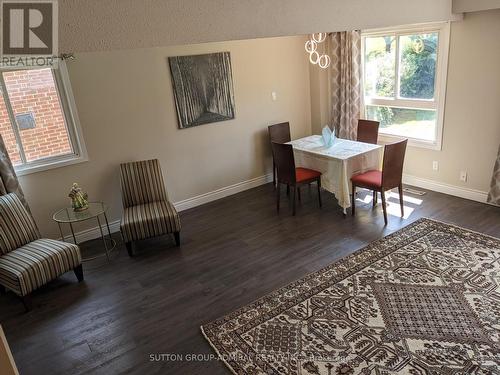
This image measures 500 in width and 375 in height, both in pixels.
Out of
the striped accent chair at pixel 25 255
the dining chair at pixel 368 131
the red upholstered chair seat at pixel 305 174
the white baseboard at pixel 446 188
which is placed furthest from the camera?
the dining chair at pixel 368 131

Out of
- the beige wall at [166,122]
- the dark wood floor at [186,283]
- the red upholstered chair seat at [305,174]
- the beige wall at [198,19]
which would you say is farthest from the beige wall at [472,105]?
the beige wall at [166,122]

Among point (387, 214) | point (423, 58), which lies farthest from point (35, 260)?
point (423, 58)

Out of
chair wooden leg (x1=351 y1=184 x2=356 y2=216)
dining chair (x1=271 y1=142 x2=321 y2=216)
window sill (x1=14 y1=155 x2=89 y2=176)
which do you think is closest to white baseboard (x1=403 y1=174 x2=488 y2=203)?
chair wooden leg (x1=351 y1=184 x2=356 y2=216)

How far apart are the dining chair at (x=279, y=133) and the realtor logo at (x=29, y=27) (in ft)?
12.6

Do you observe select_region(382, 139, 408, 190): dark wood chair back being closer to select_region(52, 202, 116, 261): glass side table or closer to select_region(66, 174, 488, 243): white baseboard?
select_region(66, 174, 488, 243): white baseboard

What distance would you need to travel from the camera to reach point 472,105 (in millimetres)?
4441

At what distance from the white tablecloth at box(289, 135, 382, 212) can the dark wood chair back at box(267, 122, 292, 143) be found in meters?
0.59

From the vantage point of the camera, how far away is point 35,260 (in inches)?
135

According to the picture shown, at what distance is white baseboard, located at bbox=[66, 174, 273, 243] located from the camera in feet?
15.2

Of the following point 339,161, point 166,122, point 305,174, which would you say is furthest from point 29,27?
point 305,174

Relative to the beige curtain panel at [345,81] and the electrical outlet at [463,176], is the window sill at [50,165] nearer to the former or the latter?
the beige curtain panel at [345,81]

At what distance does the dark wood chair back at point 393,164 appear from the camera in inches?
164

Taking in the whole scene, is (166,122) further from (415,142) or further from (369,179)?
(415,142)

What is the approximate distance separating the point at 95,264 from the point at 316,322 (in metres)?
2.46
